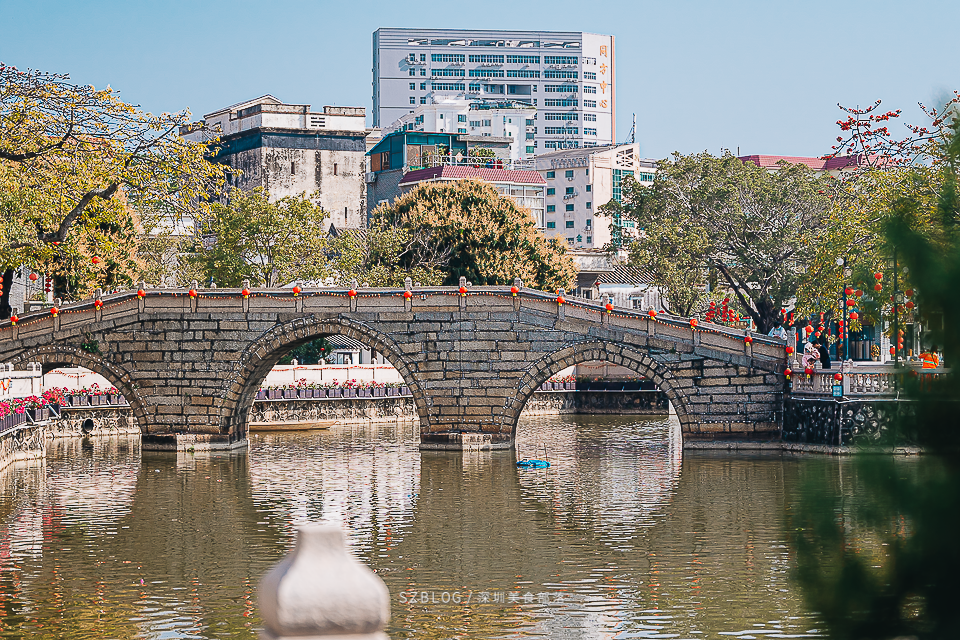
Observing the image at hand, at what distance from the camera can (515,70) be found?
161000mm

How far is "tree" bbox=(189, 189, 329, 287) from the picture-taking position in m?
49.4

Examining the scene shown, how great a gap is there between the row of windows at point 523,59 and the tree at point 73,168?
132889 mm

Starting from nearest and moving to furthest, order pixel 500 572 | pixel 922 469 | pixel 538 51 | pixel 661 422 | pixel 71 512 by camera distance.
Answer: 1. pixel 922 469
2. pixel 500 572
3. pixel 71 512
4. pixel 661 422
5. pixel 538 51

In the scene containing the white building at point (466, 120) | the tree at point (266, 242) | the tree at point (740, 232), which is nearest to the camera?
the tree at point (266, 242)

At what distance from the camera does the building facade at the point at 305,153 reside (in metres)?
72.9

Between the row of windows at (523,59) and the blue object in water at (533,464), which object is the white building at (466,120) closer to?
the row of windows at (523,59)

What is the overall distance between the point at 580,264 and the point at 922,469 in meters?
70.1

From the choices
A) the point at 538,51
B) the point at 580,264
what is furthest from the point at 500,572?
the point at 538,51

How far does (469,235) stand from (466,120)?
6376 centimetres

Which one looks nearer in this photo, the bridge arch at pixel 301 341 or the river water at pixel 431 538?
the river water at pixel 431 538

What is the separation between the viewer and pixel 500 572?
811 inches

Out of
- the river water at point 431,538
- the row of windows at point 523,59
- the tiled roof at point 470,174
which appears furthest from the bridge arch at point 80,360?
the row of windows at point 523,59

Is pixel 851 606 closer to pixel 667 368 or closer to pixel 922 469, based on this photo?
pixel 922 469

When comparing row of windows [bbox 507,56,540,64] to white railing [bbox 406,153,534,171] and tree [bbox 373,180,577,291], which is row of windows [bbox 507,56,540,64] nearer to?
white railing [bbox 406,153,534,171]
